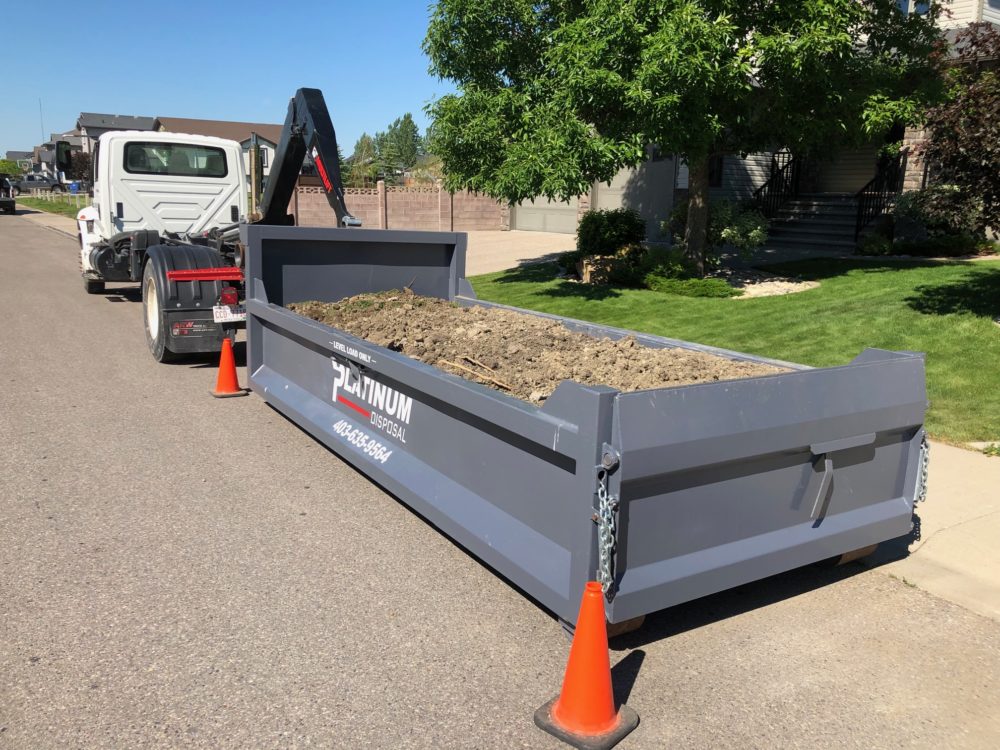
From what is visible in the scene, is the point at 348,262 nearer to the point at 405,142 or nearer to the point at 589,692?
the point at 589,692

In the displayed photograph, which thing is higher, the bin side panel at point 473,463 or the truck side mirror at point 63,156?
the truck side mirror at point 63,156

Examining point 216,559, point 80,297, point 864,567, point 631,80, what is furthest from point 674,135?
point 80,297

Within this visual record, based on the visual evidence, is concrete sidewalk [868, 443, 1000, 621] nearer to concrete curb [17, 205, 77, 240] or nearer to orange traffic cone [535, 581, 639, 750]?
orange traffic cone [535, 581, 639, 750]

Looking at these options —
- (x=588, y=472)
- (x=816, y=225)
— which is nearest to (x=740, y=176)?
(x=816, y=225)

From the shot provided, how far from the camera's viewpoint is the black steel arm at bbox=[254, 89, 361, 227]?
28.5 feet

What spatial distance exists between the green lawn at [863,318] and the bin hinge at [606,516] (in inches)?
183

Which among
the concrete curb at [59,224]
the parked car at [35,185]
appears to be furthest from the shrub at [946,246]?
the parked car at [35,185]

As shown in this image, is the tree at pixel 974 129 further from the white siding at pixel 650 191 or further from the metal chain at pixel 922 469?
the white siding at pixel 650 191

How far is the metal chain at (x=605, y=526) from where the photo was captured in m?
3.15

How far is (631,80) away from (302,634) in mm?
10044

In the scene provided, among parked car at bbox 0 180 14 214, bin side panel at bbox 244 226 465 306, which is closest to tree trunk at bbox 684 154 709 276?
bin side panel at bbox 244 226 465 306

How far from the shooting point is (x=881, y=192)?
57.3 ft

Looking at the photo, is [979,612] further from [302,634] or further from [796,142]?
[796,142]

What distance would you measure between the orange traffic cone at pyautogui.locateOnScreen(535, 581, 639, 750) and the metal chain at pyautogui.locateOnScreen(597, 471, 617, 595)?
20cm
